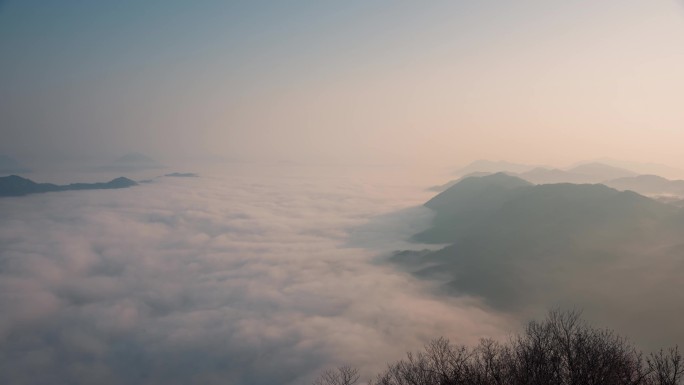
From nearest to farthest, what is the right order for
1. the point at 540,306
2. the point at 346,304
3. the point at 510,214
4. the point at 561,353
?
1. the point at 561,353
2. the point at 540,306
3. the point at 346,304
4. the point at 510,214

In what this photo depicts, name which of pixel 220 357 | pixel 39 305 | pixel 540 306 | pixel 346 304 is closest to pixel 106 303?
pixel 39 305

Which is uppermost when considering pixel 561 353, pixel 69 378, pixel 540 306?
pixel 561 353

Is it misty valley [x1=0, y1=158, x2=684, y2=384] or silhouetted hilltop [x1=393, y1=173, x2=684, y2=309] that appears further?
silhouetted hilltop [x1=393, y1=173, x2=684, y2=309]

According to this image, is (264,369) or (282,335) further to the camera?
(282,335)

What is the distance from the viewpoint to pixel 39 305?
16862cm

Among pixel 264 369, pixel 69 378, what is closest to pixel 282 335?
pixel 264 369

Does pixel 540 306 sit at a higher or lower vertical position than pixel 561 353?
lower

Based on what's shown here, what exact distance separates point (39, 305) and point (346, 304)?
509 ft

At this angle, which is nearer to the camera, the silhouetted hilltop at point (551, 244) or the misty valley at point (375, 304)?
the misty valley at point (375, 304)

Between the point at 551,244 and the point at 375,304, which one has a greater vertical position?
the point at 551,244

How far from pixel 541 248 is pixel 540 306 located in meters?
39.7

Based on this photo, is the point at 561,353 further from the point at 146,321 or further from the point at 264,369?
the point at 146,321

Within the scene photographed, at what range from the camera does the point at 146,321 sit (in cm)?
15212

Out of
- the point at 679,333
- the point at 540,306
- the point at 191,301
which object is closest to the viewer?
the point at 679,333
